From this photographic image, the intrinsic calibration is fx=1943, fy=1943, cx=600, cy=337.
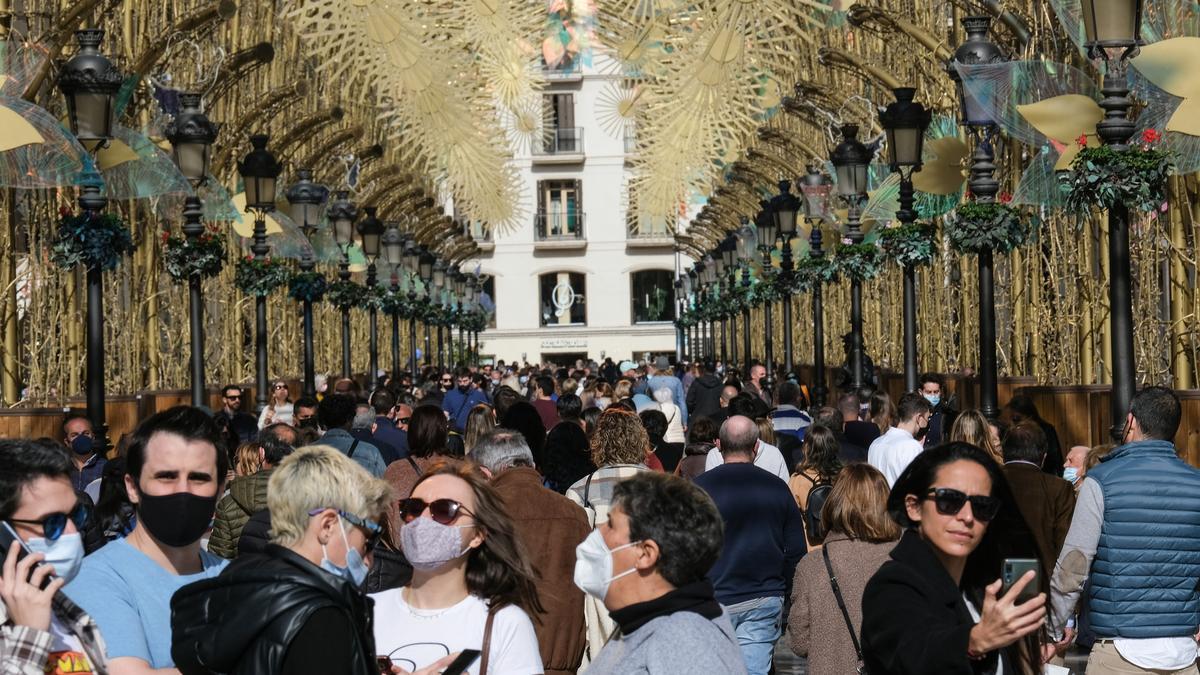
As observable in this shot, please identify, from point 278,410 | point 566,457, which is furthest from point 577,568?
point 278,410

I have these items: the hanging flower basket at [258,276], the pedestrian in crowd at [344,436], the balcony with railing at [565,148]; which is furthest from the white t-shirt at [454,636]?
the balcony with railing at [565,148]

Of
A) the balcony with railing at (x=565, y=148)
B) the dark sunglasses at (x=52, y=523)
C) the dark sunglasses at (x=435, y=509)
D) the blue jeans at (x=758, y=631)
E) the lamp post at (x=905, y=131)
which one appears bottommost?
the blue jeans at (x=758, y=631)

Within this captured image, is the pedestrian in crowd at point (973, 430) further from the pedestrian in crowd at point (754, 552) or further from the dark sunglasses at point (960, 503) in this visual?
the dark sunglasses at point (960, 503)

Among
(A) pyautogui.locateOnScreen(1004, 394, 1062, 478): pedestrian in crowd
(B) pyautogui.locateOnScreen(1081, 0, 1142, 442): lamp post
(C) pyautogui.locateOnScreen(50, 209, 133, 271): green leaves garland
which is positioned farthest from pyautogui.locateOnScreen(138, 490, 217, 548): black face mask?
(C) pyautogui.locateOnScreen(50, 209, 133, 271): green leaves garland

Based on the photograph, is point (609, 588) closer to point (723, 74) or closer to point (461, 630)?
point (461, 630)

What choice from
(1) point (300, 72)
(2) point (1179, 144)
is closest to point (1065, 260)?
(2) point (1179, 144)

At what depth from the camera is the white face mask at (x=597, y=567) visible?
4699mm

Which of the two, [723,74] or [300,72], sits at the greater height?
[300,72]

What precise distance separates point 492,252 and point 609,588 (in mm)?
76601

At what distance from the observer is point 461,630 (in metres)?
5.39

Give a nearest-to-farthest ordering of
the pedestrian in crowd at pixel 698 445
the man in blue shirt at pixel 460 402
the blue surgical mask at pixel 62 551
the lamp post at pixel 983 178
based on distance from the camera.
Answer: the blue surgical mask at pixel 62 551, the pedestrian in crowd at pixel 698 445, the lamp post at pixel 983 178, the man in blue shirt at pixel 460 402

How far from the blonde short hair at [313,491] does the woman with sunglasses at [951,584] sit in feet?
4.24

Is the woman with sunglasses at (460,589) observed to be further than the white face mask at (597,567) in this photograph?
Yes

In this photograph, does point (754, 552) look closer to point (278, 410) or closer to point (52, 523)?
point (52, 523)
